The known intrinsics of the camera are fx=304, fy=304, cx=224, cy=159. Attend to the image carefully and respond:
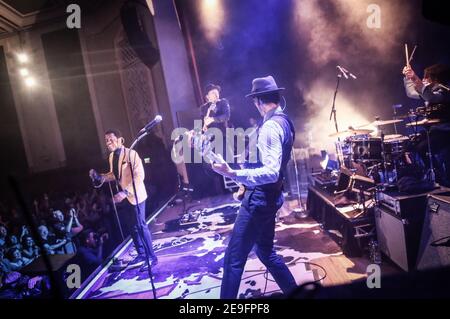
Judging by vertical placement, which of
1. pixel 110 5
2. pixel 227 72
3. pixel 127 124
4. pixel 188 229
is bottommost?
pixel 188 229

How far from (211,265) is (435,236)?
94.0 inches

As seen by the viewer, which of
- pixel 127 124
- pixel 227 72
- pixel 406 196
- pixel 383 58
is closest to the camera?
pixel 406 196

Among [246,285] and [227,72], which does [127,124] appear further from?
[246,285]

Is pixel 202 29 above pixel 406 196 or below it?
above

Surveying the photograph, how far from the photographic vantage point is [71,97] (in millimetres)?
8664

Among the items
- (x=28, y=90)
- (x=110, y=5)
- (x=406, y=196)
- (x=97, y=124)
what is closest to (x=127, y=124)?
(x=97, y=124)

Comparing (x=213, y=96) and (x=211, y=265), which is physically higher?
(x=213, y=96)

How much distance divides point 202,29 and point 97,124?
395 cm

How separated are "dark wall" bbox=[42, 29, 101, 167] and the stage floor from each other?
454 cm

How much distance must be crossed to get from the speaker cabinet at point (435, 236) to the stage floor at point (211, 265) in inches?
15.3

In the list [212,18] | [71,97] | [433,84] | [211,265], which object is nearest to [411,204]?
[211,265]

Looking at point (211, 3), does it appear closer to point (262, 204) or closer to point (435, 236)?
point (262, 204)

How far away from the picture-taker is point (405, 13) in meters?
6.04
